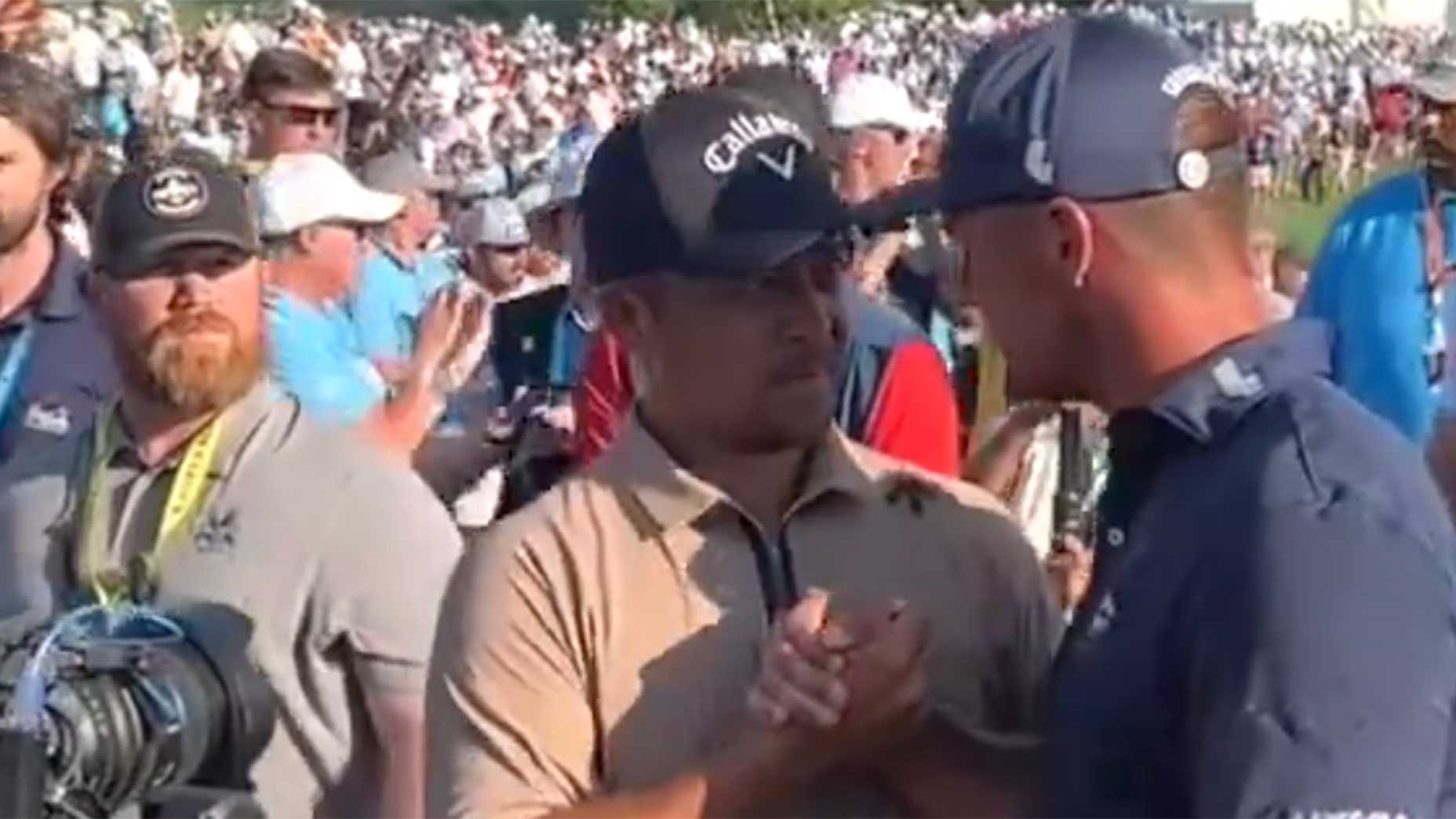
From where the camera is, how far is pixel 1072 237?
285 centimetres

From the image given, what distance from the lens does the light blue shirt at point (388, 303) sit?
845 centimetres

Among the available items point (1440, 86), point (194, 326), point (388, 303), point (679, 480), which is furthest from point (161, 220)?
point (388, 303)

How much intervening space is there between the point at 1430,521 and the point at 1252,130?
737 millimetres

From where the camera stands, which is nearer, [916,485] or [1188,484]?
[1188,484]

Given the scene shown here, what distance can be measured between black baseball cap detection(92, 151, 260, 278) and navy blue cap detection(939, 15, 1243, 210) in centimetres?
173

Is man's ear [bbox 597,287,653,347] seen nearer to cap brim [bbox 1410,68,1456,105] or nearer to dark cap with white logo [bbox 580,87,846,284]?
dark cap with white logo [bbox 580,87,846,284]

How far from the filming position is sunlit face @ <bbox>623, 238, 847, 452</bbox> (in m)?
3.35

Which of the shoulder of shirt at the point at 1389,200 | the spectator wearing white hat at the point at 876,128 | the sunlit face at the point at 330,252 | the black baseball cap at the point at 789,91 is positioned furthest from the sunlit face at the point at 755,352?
the spectator wearing white hat at the point at 876,128

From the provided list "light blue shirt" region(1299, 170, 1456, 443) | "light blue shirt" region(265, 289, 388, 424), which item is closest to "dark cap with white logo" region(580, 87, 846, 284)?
"light blue shirt" region(1299, 170, 1456, 443)

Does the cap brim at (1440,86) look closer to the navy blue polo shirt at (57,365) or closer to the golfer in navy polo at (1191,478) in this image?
the navy blue polo shirt at (57,365)

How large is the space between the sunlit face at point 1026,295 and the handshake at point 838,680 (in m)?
0.27

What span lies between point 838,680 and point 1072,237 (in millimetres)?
475

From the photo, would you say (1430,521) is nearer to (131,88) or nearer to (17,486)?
(17,486)

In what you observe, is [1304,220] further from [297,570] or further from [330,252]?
[297,570]
